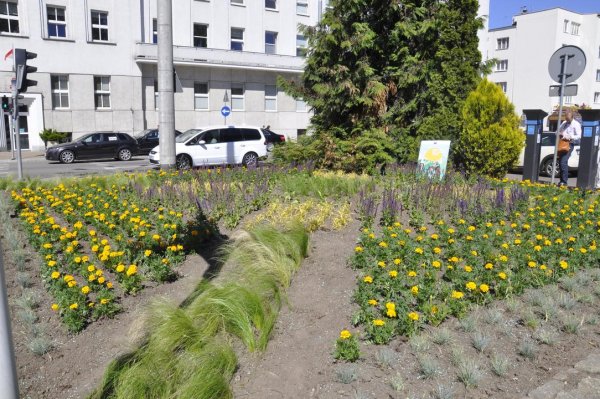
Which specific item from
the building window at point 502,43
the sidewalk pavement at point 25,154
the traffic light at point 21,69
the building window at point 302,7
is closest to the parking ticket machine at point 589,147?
the traffic light at point 21,69

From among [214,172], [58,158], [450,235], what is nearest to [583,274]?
[450,235]

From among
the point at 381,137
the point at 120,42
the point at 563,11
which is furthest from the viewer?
the point at 563,11

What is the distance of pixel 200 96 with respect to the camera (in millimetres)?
34906

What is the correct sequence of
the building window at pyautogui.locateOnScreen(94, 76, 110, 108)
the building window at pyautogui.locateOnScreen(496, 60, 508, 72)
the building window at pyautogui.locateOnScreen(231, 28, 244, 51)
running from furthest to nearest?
the building window at pyautogui.locateOnScreen(496, 60, 508, 72) < the building window at pyautogui.locateOnScreen(231, 28, 244, 51) < the building window at pyautogui.locateOnScreen(94, 76, 110, 108)

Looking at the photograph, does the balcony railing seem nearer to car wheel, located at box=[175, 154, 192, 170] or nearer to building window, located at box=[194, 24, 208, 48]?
building window, located at box=[194, 24, 208, 48]

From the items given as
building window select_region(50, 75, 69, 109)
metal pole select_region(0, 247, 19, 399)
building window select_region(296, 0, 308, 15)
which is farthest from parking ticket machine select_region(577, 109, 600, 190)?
building window select_region(296, 0, 308, 15)

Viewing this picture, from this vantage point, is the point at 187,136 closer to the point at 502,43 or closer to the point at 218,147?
the point at 218,147

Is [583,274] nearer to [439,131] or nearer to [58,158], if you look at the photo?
[439,131]

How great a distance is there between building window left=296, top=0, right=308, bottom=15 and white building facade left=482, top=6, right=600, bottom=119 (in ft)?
84.9

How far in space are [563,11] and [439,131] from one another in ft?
180

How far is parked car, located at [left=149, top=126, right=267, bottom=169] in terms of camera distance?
19.2m

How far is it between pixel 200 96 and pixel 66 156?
41.5ft

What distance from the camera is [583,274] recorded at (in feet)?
16.3

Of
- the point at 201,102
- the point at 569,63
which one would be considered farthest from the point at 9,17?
the point at 569,63
